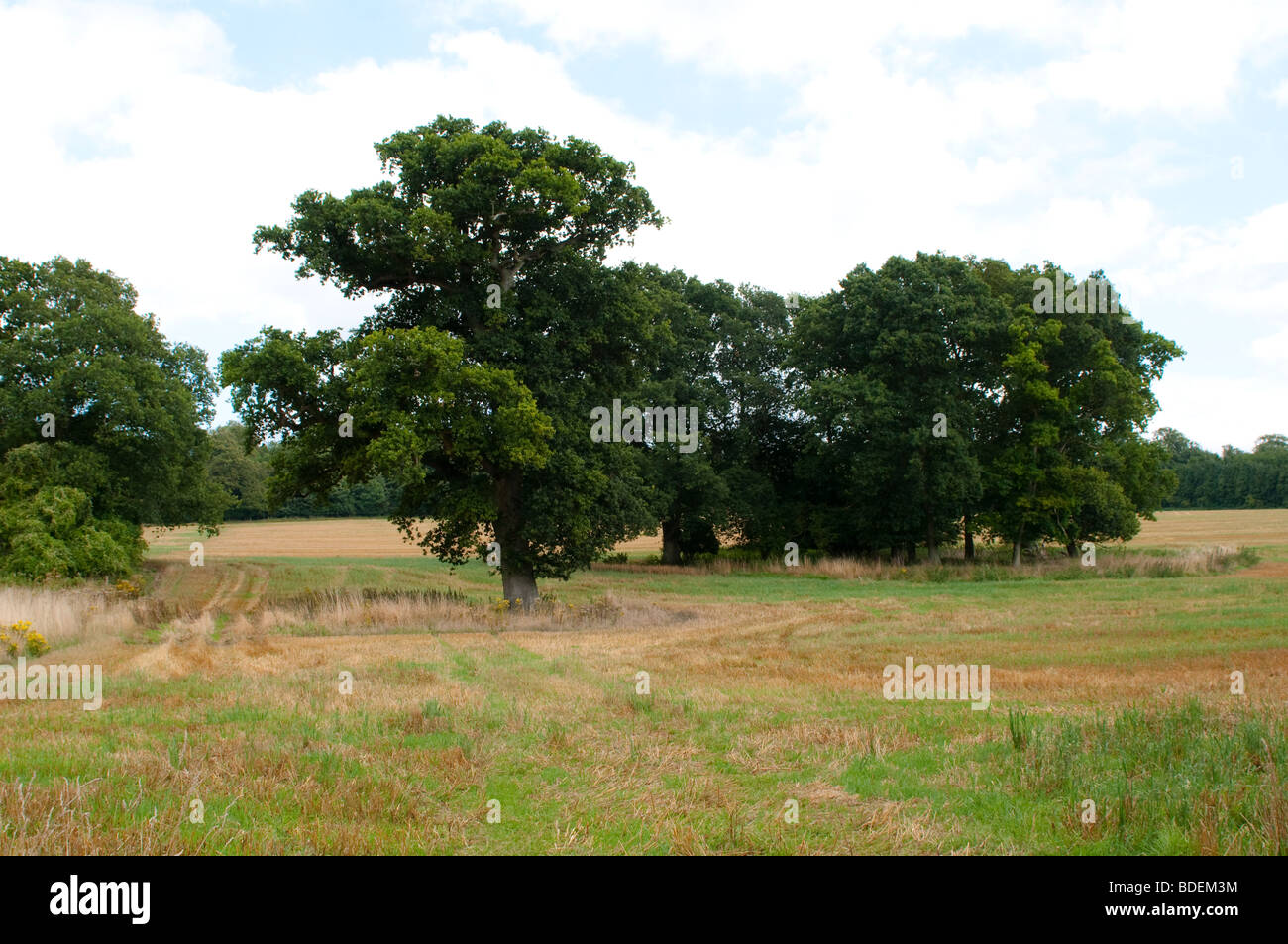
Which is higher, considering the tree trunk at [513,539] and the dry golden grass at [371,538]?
the tree trunk at [513,539]

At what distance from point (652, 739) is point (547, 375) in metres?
17.2

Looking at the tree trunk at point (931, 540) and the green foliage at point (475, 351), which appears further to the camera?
the tree trunk at point (931, 540)

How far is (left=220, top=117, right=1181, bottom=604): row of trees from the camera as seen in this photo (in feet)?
74.9

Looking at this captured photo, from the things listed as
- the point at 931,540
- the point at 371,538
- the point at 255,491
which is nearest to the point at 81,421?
the point at 931,540

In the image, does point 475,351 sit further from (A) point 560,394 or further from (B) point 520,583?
(B) point 520,583

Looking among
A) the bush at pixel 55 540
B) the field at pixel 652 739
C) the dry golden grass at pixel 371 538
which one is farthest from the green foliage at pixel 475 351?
the dry golden grass at pixel 371 538

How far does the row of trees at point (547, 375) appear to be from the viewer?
22.8 m

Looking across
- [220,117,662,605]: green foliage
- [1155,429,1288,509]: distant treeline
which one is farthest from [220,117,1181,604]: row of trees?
[1155,429,1288,509]: distant treeline

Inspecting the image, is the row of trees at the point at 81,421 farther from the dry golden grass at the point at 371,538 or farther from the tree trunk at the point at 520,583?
the tree trunk at the point at 520,583

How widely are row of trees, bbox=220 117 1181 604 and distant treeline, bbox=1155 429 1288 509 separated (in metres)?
74.5

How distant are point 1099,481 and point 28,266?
48962 millimetres

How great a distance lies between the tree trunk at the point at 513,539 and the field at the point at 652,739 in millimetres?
4048

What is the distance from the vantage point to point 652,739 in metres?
9.09

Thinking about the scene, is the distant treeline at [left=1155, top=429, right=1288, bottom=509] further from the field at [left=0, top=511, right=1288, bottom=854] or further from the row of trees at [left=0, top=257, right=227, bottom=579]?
the row of trees at [left=0, top=257, right=227, bottom=579]
